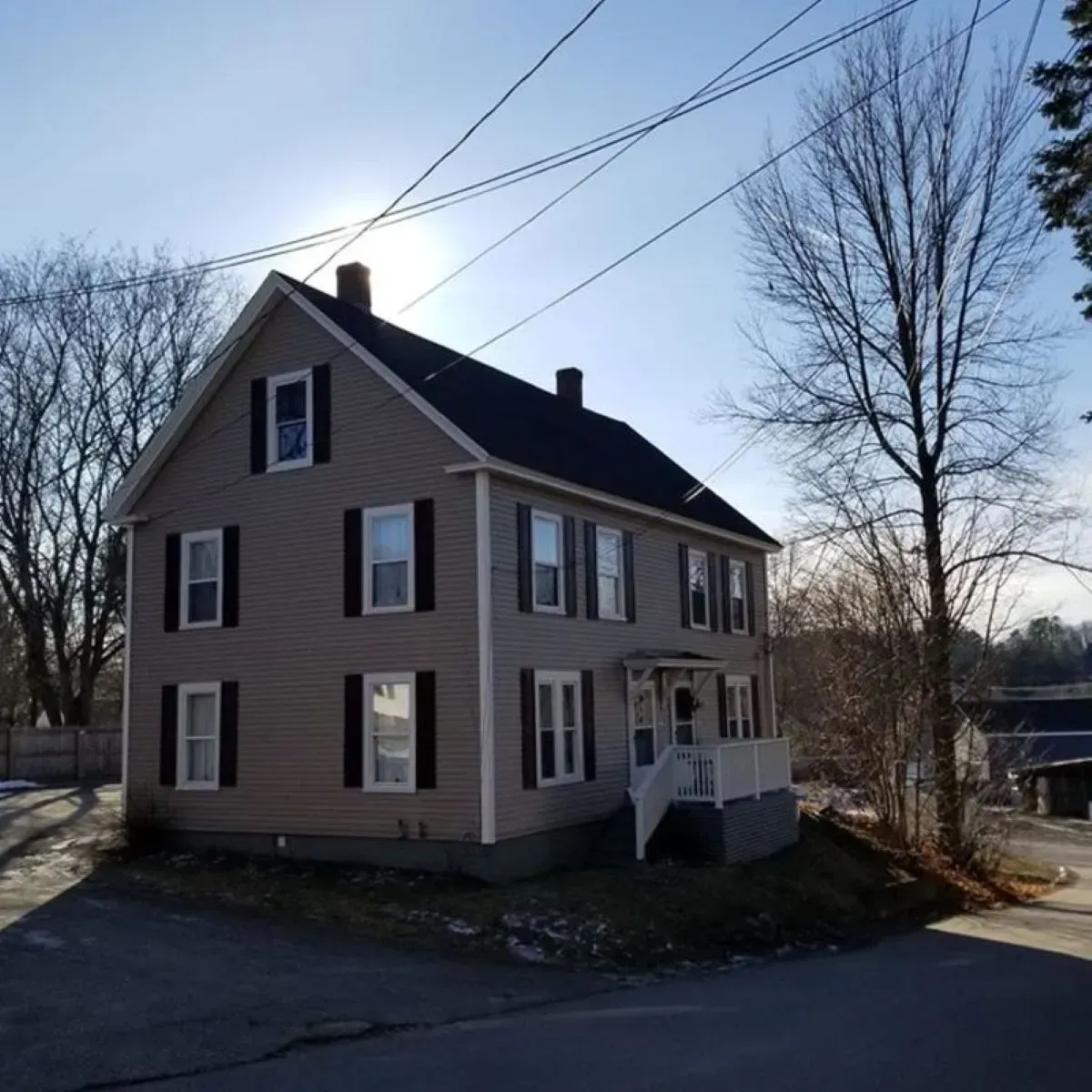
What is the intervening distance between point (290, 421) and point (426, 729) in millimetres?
5597

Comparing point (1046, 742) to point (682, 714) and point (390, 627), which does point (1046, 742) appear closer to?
point (682, 714)

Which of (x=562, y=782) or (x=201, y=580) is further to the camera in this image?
(x=201, y=580)

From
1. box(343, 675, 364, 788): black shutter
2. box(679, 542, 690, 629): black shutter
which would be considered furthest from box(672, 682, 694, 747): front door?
box(343, 675, 364, 788): black shutter

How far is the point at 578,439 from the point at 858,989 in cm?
1292

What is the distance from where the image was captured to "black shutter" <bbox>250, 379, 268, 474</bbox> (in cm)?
1875

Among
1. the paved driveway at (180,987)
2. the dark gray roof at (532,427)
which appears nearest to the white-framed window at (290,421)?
the dark gray roof at (532,427)

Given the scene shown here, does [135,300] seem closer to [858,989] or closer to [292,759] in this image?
[292,759]

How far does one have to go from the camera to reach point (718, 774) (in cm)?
1878

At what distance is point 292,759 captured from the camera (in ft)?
57.9

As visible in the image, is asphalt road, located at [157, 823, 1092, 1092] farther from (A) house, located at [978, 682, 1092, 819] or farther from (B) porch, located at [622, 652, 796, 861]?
(A) house, located at [978, 682, 1092, 819]

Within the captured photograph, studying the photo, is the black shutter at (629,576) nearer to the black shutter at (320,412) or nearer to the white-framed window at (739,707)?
the white-framed window at (739,707)

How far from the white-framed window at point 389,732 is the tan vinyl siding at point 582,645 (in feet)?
4.51

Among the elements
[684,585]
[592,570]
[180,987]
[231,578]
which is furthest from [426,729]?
A: [684,585]

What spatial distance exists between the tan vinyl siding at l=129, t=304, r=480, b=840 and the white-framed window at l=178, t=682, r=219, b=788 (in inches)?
8.0
